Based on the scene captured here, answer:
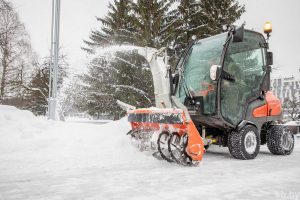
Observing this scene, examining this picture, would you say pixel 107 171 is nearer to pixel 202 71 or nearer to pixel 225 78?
pixel 225 78

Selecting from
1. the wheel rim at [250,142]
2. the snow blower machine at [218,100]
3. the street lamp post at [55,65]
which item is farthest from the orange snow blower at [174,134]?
the street lamp post at [55,65]

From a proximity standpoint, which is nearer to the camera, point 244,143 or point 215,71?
point 215,71

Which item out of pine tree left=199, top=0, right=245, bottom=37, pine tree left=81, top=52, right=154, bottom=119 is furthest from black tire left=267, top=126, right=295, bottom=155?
pine tree left=199, top=0, right=245, bottom=37

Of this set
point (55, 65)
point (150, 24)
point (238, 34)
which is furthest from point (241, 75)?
point (150, 24)

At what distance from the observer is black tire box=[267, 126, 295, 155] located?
662cm

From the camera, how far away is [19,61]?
24.2m

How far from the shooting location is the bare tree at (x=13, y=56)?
70.3 ft

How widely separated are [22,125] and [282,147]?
17.5 ft

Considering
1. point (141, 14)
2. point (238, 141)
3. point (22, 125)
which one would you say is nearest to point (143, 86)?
point (141, 14)

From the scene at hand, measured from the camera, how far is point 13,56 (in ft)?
77.3

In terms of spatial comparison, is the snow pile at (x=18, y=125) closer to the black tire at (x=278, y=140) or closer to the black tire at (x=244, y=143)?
the black tire at (x=244, y=143)

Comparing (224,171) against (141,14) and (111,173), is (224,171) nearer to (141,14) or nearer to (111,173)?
(111,173)

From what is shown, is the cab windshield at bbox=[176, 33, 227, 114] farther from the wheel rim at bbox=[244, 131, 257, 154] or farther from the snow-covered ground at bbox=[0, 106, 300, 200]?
the snow-covered ground at bbox=[0, 106, 300, 200]

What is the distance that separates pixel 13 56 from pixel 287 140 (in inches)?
839
